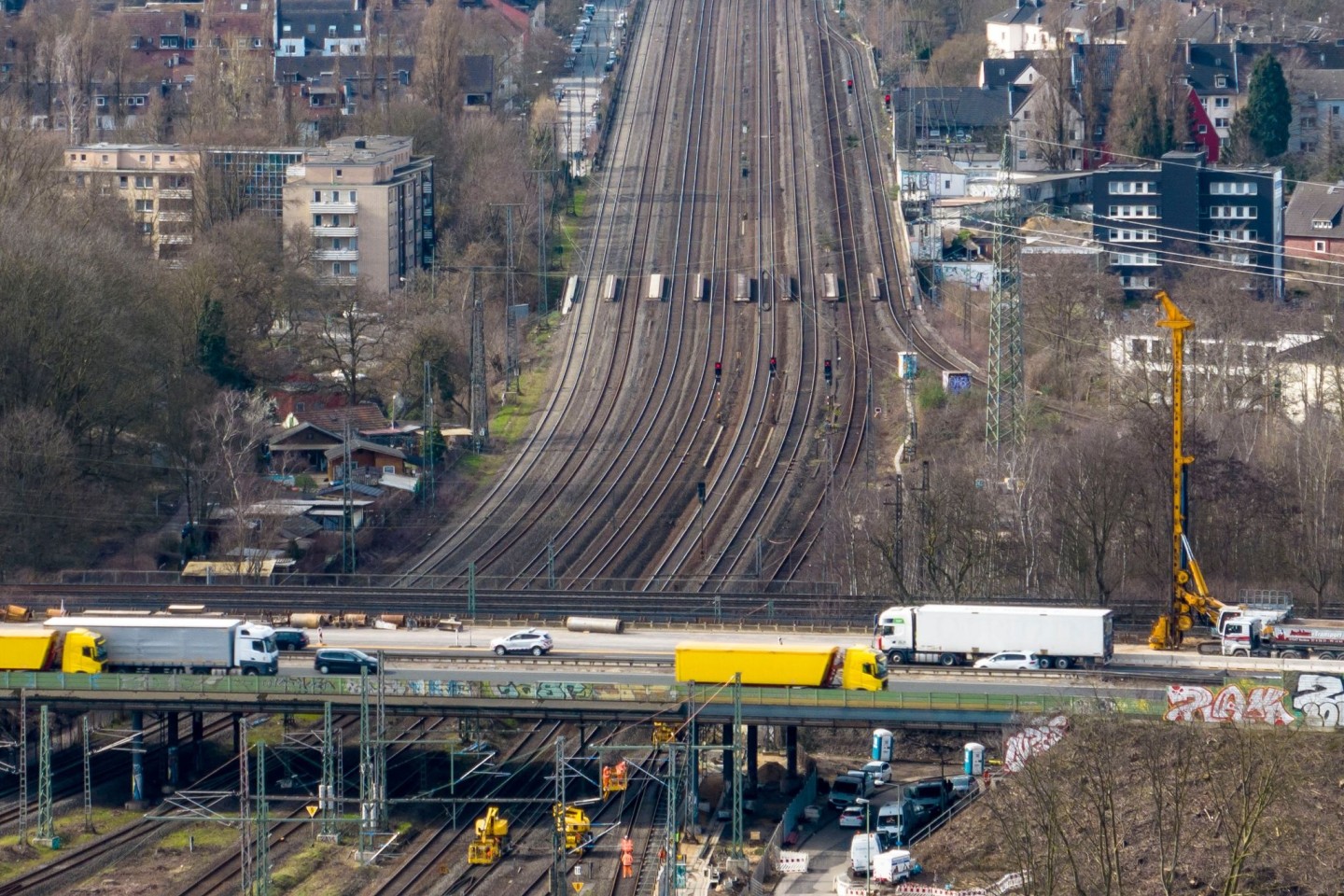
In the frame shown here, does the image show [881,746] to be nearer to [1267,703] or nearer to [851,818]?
[851,818]

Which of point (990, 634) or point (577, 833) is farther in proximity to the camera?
point (990, 634)

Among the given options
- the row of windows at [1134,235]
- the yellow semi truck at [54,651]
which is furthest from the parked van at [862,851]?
the row of windows at [1134,235]

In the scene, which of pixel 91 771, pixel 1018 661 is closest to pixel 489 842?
pixel 91 771

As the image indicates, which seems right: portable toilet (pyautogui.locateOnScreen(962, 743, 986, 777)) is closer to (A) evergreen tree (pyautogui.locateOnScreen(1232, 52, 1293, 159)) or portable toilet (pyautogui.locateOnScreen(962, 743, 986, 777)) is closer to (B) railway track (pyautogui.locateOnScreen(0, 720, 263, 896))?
(B) railway track (pyautogui.locateOnScreen(0, 720, 263, 896))

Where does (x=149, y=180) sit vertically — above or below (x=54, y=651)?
above

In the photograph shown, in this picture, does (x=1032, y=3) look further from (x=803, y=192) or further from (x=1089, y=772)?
(x=1089, y=772)

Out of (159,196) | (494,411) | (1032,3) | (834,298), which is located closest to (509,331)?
(494,411)

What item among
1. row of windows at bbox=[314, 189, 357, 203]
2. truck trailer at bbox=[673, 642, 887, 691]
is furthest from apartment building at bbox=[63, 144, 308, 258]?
truck trailer at bbox=[673, 642, 887, 691]
